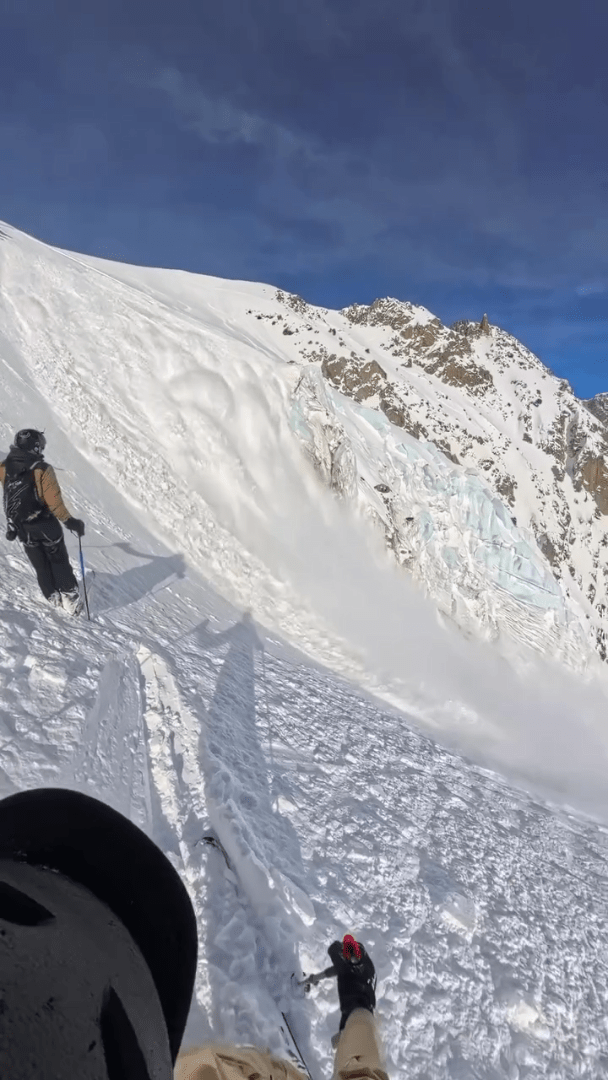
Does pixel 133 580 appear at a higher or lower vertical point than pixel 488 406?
lower

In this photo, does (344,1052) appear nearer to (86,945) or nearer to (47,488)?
(86,945)

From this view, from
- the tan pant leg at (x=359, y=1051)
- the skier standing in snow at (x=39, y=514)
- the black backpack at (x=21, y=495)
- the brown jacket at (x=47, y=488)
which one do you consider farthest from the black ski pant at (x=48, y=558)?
the tan pant leg at (x=359, y=1051)

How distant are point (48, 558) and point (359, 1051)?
5.36 meters

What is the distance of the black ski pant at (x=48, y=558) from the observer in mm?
6379

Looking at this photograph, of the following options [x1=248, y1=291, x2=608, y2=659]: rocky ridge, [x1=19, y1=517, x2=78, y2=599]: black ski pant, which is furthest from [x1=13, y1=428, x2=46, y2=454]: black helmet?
[x1=248, y1=291, x2=608, y2=659]: rocky ridge

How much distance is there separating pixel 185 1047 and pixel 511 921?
3032mm

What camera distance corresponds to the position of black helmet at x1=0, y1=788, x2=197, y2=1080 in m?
0.94

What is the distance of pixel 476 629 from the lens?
691 inches

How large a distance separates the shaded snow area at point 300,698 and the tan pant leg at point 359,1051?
0.30 meters

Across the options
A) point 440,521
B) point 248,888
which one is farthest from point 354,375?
point 248,888

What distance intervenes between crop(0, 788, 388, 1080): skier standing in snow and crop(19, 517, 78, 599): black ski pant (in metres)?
5.19

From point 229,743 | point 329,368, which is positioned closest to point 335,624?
point 229,743

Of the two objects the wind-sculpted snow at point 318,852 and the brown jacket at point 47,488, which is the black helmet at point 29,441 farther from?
the wind-sculpted snow at point 318,852

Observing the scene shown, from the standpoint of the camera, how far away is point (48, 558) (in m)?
6.44
